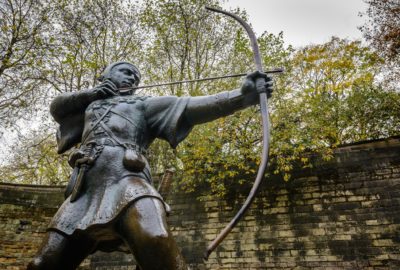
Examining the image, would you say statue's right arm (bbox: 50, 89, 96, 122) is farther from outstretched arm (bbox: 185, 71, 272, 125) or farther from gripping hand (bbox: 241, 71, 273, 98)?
gripping hand (bbox: 241, 71, 273, 98)

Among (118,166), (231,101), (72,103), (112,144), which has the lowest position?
(118,166)

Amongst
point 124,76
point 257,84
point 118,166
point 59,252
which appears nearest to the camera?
point 59,252

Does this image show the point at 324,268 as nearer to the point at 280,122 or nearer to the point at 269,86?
the point at 280,122

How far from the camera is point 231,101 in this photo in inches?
88.8

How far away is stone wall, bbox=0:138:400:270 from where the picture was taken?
8.27 meters

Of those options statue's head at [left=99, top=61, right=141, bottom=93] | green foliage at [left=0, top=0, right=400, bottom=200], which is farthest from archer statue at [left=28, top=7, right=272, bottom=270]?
green foliage at [left=0, top=0, right=400, bottom=200]

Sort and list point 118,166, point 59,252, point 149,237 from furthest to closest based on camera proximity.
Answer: point 118,166, point 59,252, point 149,237

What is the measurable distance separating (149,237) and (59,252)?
0.60 m

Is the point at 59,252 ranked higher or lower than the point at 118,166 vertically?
lower

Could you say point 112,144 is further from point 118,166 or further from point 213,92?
point 213,92

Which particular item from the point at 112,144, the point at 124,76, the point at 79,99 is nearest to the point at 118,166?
the point at 112,144

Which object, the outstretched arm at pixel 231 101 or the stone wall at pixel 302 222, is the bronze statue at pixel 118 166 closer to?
the outstretched arm at pixel 231 101

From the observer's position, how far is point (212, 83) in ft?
42.3

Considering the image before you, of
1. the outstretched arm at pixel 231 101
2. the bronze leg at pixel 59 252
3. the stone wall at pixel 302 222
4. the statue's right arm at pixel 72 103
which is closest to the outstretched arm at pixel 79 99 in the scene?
the statue's right arm at pixel 72 103
